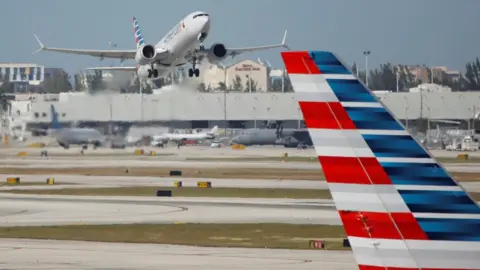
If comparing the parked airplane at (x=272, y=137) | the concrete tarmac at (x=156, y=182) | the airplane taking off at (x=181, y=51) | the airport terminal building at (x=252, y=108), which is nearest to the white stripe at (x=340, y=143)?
the concrete tarmac at (x=156, y=182)

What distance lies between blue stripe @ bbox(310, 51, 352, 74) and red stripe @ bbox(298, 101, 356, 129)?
14.6 inches

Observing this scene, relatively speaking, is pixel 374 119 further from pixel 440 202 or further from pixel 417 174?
pixel 440 202

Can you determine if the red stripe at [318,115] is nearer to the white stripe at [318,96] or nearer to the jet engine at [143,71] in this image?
the white stripe at [318,96]

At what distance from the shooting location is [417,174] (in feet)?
38.7

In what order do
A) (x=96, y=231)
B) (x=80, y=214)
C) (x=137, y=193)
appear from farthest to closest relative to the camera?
1. (x=137, y=193)
2. (x=80, y=214)
3. (x=96, y=231)

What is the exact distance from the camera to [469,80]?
15688 cm

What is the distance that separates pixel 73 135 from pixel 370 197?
317 feet

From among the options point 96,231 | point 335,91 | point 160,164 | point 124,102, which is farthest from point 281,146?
point 335,91

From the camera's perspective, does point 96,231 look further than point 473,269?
Yes

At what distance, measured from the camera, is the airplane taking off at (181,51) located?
214 ft

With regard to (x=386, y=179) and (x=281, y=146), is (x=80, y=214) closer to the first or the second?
(x=386, y=179)

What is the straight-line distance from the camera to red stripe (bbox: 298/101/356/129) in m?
11.9

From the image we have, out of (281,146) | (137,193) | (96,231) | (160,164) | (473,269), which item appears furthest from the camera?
(281,146)

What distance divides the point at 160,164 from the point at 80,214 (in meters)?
47.3
